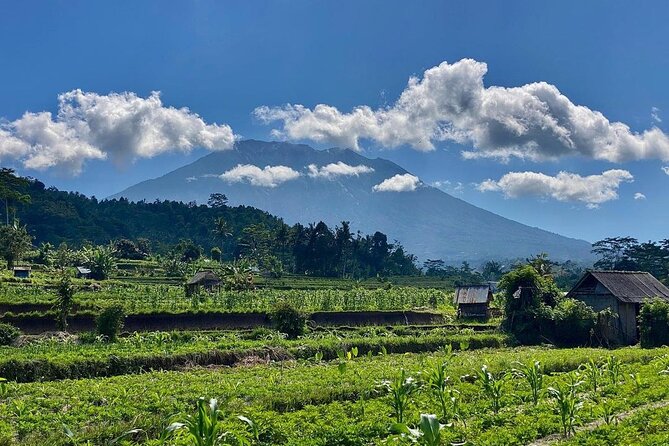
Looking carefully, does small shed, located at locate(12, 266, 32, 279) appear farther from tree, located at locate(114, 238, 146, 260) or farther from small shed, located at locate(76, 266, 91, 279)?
tree, located at locate(114, 238, 146, 260)

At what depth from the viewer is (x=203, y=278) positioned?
52.2 metres

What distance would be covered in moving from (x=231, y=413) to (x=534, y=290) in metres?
25.9

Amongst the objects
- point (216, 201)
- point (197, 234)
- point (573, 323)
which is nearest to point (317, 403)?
point (573, 323)

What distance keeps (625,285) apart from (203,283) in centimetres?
3655

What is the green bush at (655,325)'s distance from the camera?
90.7 ft

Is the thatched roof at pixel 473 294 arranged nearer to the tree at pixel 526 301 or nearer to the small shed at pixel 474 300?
the small shed at pixel 474 300

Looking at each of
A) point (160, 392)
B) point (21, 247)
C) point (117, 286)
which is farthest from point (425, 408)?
point (21, 247)

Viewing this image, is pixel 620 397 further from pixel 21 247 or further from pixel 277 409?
pixel 21 247

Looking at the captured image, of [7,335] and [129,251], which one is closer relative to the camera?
[7,335]

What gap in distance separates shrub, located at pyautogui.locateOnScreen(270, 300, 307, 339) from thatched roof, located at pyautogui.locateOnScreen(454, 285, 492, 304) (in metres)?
19.0

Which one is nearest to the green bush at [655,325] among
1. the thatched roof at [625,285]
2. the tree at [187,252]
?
the thatched roof at [625,285]

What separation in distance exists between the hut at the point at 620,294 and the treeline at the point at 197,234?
4702cm

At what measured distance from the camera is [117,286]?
5250 cm

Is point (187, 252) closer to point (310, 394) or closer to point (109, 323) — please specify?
point (109, 323)
